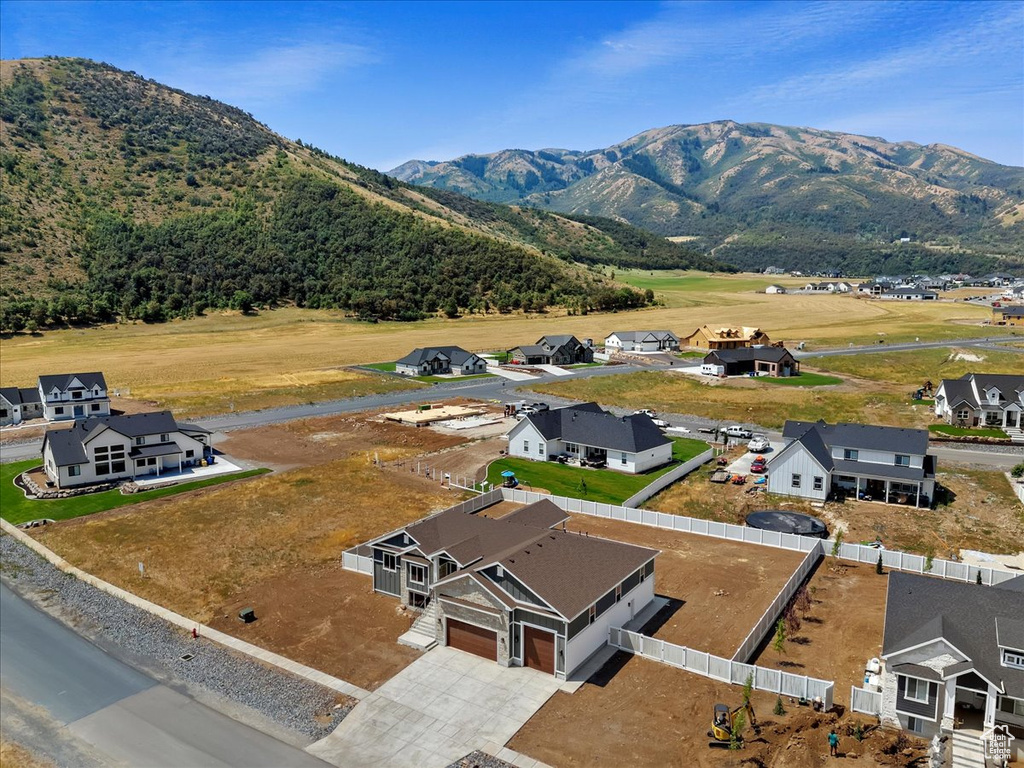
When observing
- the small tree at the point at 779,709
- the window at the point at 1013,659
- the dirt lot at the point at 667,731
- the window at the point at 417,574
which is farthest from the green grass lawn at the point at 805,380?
the small tree at the point at 779,709

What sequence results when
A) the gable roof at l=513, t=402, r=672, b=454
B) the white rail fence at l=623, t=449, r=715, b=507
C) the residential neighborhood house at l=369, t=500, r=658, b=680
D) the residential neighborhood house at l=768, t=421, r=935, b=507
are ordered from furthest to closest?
1. the gable roof at l=513, t=402, r=672, b=454
2. the residential neighborhood house at l=768, t=421, r=935, b=507
3. the white rail fence at l=623, t=449, r=715, b=507
4. the residential neighborhood house at l=369, t=500, r=658, b=680

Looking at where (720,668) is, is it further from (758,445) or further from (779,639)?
(758,445)

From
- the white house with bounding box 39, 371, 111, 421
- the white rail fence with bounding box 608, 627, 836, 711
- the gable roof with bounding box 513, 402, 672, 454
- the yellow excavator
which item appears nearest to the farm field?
the white house with bounding box 39, 371, 111, 421

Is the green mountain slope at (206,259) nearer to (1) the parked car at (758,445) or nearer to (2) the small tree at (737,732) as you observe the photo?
(1) the parked car at (758,445)

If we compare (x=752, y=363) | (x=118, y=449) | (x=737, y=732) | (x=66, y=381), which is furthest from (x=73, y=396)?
(x=752, y=363)

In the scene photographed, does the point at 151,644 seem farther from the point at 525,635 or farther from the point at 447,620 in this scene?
the point at 525,635

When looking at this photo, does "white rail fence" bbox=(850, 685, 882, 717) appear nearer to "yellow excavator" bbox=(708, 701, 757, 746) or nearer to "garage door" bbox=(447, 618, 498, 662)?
"yellow excavator" bbox=(708, 701, 757, 746)

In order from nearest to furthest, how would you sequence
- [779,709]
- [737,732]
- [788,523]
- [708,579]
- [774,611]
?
1. [737,732]
2. [779,709]
3. [774,611]
4. [708,579]
5. [788,523]
